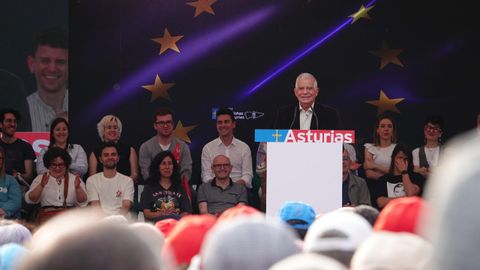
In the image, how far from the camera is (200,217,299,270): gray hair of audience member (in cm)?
158

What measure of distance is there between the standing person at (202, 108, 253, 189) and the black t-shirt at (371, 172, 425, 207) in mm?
1324

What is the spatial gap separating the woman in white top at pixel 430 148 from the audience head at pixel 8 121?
4.02 m

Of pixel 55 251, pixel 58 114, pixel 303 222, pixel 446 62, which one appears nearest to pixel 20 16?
pixel 58 114

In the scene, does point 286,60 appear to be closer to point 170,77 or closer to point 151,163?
point 170,77

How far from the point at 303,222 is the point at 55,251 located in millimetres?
2313

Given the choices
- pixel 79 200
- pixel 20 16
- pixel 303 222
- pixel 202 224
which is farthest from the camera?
pixel 20 16

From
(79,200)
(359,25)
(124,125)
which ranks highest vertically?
(359,25)

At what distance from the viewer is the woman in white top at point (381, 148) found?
7.85 metres

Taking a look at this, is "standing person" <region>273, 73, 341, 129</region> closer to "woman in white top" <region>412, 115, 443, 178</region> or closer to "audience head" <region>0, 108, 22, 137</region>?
"woman in white top" <region>412, 115, 443, 178</region>

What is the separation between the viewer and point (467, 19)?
905 centimetres

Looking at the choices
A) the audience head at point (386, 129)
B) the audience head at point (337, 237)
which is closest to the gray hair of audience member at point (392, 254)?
the audience head at point (337, 237)

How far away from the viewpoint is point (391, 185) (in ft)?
24.6

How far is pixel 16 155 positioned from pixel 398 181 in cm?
373

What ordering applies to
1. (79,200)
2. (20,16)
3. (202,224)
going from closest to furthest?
(202,224), (79,200), (20,16)
